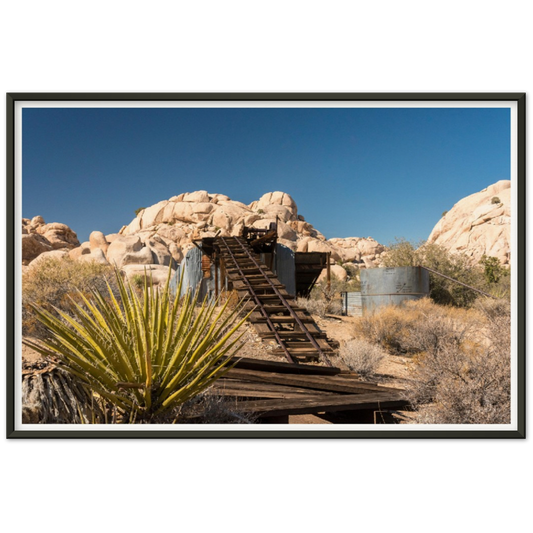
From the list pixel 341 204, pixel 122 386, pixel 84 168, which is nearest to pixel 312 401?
pixel 122 386

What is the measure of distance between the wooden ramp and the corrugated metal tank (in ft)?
32.5

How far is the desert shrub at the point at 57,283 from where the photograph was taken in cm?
1085

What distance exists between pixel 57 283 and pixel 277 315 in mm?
5717

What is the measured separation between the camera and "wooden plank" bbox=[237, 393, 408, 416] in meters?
5.05

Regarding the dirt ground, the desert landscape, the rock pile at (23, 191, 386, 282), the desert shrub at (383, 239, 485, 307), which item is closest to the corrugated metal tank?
the desert landscape

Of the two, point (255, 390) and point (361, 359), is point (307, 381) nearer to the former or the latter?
point (255, 390)

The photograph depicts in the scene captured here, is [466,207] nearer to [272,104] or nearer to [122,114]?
[122,114]

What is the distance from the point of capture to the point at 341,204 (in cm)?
1262

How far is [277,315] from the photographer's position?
1112cm

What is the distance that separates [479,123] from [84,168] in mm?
13005

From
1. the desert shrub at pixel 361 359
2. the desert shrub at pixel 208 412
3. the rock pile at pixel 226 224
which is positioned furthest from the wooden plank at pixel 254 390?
the rock pile at pixel 226 224

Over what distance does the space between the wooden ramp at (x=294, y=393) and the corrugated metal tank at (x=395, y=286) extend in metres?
9.91

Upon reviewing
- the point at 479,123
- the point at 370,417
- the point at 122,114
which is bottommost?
the point at 370,417

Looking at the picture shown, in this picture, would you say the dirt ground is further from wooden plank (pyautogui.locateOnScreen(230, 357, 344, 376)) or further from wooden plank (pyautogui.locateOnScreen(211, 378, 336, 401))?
wooden plank (pyautogui.locateOnScreen(211, 378, 336, 401))
